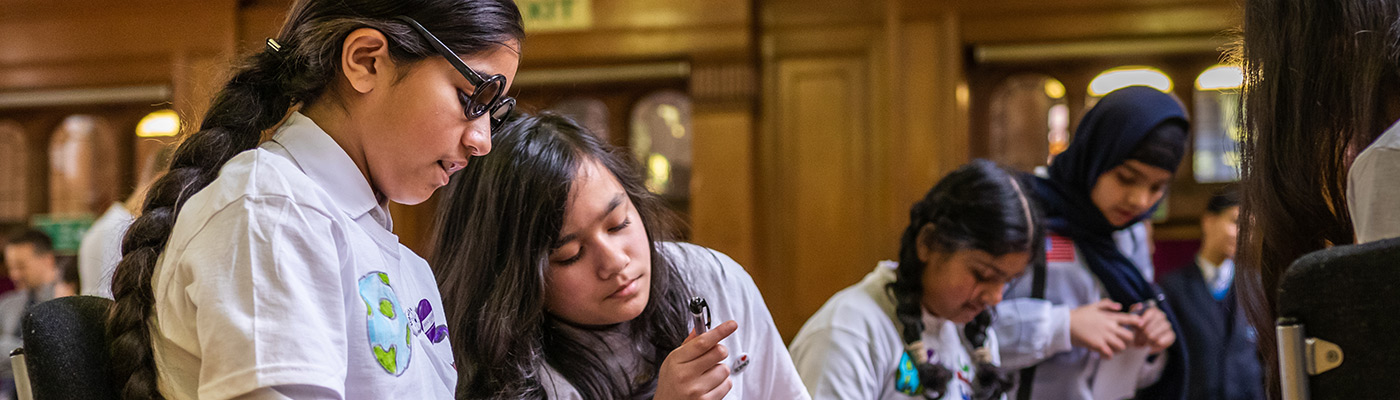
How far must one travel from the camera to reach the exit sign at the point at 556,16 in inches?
208

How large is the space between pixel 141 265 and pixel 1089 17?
444cm

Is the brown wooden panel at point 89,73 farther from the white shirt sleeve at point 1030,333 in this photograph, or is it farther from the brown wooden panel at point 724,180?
the white shirt sleeve at point 1030,333

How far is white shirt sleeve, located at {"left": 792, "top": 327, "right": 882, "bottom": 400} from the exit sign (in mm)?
3630

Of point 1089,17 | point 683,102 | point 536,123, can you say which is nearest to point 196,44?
point 683,102

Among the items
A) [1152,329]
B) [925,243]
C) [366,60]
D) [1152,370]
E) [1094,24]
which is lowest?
[1152,370]

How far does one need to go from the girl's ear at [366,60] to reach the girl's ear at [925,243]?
3.93 ft

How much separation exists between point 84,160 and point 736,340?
5738 mm

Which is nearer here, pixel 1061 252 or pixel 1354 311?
pixel 1354 311

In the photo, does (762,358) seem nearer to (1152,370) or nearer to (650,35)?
(1152,370)

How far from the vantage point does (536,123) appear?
1.58 m

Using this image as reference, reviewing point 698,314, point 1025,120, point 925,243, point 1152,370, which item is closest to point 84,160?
point 1025,120

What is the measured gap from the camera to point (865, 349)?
186 cm

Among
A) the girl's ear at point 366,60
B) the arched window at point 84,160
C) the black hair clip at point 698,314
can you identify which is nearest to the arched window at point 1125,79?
the black hair clip at point 698,314

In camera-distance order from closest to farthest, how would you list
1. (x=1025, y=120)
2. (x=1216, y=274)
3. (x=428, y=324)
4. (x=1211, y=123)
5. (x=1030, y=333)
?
(x=428, y=324) < (x=1030, y=333) < (x=1216, y=274) < (x=1211, y=123) < (x=1025, y=120)
